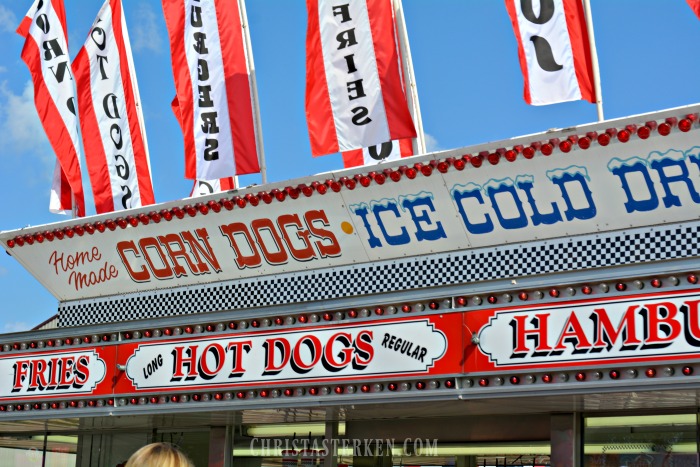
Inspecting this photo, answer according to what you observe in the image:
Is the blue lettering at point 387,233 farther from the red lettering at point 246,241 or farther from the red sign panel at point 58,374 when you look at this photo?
the red sign panel at point 58,374

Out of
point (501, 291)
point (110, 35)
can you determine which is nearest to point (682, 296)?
point (501, 291)

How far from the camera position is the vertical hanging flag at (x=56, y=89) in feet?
48.1

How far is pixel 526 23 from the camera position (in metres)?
10.6

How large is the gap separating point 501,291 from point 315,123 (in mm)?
3639

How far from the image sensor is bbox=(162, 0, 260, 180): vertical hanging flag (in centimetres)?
1303

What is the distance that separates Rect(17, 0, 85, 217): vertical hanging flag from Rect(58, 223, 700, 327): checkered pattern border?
1.75m

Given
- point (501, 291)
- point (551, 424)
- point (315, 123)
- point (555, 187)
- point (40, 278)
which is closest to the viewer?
point (501, 291)

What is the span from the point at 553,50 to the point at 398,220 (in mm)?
2490

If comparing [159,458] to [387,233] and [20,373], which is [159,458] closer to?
[387,233]

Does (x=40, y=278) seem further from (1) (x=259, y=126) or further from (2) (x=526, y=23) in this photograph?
(2) (x=526, y=23)

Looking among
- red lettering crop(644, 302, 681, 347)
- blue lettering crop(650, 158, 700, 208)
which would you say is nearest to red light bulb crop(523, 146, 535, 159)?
blue lettering crop(650, 158, 700, 208)

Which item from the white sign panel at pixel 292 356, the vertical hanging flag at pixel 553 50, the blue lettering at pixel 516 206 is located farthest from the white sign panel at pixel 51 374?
the vertical hanging flag at pixel 553 50

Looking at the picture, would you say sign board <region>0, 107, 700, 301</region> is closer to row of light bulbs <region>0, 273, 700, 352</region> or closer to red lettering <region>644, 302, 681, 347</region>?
row of light bulbs <region>0, 273, 700, 352</region>

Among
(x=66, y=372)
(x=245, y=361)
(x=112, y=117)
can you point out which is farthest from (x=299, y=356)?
(x=112, y=117)
